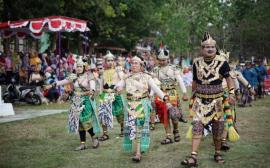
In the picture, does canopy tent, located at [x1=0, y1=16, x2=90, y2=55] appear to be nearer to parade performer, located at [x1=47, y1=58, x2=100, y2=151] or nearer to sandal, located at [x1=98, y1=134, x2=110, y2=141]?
sandal, located at [x1=98, y1=134, x2=110, y2=141]

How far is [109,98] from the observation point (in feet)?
34.3

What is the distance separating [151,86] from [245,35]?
31.9 meters

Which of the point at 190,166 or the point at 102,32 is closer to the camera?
the point at 190,166

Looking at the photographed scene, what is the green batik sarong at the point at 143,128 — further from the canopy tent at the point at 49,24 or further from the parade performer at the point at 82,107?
the canopy tent at the point at 49,24

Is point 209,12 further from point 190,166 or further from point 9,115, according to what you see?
point 190,166

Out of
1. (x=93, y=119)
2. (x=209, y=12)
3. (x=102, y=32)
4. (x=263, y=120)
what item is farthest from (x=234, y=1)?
A: (x=93, y=119)

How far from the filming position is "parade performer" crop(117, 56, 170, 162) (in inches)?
323

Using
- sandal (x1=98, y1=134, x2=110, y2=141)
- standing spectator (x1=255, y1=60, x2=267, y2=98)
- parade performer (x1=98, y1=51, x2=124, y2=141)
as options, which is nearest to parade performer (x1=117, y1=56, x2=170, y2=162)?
parade performer (x1=98, y1=51, x2=124, y2=141)

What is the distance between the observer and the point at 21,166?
7.91m

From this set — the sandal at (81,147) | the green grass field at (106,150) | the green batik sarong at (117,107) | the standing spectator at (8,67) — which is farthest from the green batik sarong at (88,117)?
the standing spectator at (8,67)

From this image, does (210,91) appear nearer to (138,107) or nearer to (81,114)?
(138,107)

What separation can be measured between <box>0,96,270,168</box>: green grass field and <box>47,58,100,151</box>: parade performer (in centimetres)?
43

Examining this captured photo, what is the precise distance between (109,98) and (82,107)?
1.43 m

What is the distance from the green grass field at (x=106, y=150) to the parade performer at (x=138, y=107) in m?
0.33
